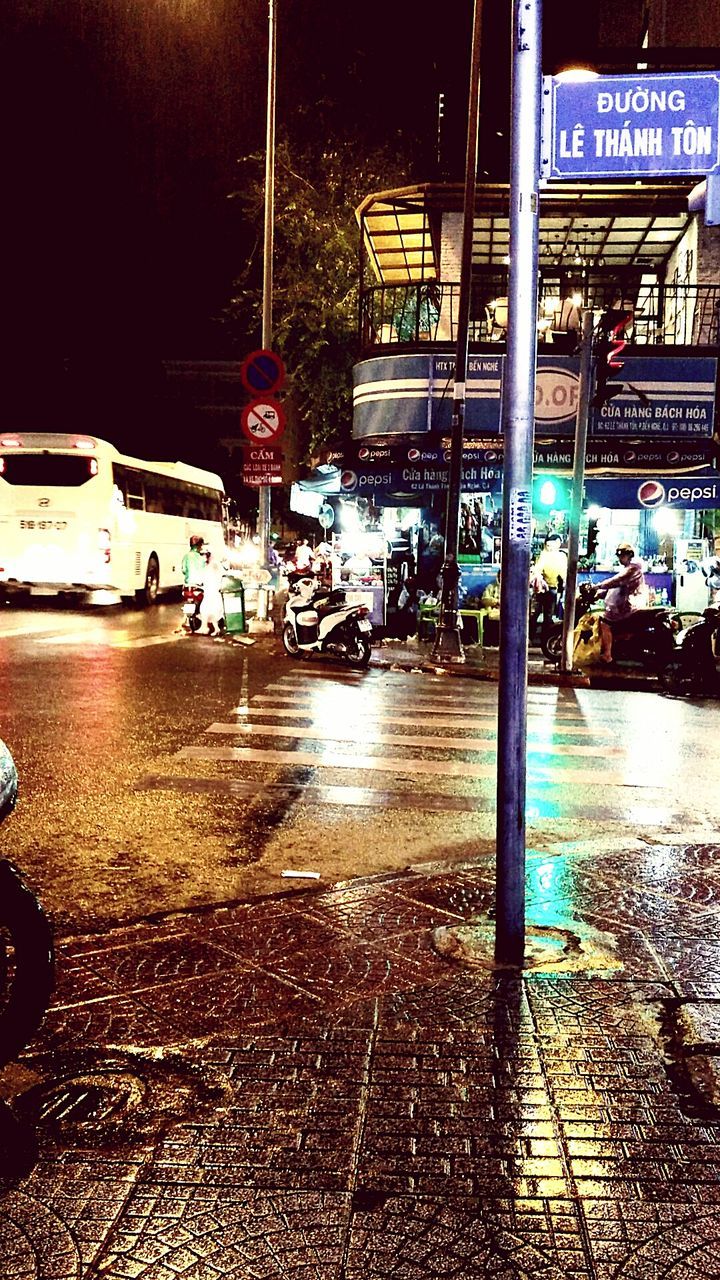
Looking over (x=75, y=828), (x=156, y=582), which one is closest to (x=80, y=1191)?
(x=75, y=828)

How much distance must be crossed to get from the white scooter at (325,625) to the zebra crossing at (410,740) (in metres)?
1.96

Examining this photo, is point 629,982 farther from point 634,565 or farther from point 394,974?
point 634,565

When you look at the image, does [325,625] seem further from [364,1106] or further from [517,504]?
[364,1106]

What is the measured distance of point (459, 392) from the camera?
57.4 feet

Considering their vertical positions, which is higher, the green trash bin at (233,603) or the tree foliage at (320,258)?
the tree foliage at (320,258)

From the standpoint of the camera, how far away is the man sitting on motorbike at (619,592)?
1641 centimetres

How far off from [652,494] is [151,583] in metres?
→ 14.9

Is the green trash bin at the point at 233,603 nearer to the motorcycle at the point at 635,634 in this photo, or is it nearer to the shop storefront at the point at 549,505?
the shop storefront at the point at 549,505

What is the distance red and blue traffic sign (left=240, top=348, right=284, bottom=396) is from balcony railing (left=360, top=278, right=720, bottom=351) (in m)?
3.83

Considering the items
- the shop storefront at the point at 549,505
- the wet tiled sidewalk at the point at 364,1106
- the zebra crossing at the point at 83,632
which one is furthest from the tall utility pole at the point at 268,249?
the wet tiled sidewalk at the point at 364,1106

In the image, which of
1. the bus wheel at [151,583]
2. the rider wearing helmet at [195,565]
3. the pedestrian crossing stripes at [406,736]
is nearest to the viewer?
the pedestrian crossing stripes at [406,736]

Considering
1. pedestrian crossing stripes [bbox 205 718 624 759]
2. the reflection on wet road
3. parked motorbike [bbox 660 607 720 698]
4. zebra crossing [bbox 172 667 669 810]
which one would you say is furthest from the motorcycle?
pedestrian crossing stripes [bbox 205 718 624 759]

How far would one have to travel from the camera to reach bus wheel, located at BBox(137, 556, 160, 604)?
2884cm

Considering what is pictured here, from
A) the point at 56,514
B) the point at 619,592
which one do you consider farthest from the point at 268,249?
the point at 619,592
